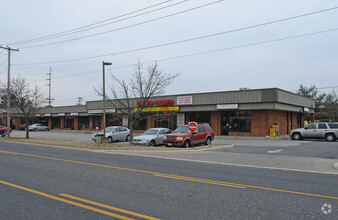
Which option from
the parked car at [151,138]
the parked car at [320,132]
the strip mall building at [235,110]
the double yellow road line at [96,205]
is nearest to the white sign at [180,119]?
the strip mall building at [235,110]

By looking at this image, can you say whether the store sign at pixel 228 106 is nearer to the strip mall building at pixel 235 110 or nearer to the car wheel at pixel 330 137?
the strip mall building at pixel 235 110

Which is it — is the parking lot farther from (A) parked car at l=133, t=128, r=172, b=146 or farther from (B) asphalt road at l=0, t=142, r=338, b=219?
(B) asphalt road at l=0, t=142, r=338, b=219

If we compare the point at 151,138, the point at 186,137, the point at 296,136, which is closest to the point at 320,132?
the point at 296,136

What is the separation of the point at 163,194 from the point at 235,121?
2589 centimetres

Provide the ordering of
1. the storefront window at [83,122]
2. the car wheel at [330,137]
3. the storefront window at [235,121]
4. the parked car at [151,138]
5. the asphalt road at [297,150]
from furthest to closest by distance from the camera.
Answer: the storefront window at [83,122], the storefront window at [235,121], the car wheel at [330,137], the parked car at [151,138], the asphalt road at [297,150]

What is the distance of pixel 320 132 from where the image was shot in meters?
24.3

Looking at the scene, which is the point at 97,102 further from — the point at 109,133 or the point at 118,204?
the point at 118,204

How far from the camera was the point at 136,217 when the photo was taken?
4.74 m

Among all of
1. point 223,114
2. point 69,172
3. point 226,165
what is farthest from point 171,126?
point 69,172

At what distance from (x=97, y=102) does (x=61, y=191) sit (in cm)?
3731

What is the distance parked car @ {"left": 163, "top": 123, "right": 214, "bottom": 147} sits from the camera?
1761cm

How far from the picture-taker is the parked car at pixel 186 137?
17.6 m

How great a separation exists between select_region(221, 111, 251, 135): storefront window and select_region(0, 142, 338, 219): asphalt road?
21.0m

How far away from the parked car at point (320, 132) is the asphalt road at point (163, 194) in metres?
16.8
